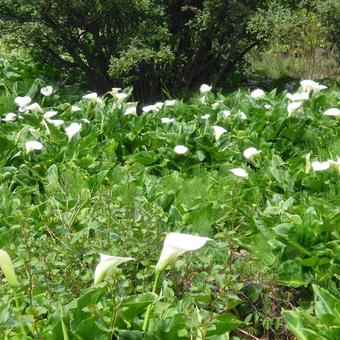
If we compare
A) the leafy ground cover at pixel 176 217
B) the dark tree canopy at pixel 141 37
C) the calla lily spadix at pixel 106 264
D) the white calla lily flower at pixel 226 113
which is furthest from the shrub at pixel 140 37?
the calla lily spadix at pixel 106 264

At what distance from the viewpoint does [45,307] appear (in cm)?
258

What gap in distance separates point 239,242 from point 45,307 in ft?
3.91

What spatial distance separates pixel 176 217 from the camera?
A: 3.60 m

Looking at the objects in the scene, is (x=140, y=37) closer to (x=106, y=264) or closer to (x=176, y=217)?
(x=176, y=217)

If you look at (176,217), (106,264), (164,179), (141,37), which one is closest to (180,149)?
(164,179)

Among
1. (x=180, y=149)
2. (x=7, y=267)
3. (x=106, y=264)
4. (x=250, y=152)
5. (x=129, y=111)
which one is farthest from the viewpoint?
(x=129, y=111)

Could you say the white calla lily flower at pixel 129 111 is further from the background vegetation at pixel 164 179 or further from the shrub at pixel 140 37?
the shrub at pixel 140 37

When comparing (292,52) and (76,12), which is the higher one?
(76,12)

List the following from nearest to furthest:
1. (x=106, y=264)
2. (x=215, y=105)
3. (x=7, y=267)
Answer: (x=7, y=267), (x=106, y=264), (x=215, y=105)

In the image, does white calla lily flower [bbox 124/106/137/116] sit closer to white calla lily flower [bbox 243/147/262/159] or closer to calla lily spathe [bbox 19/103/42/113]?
calla lily spathe [bbox 19/103/42/113]

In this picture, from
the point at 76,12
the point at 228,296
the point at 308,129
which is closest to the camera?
the point at 228,296

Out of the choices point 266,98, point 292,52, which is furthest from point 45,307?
point 292,52

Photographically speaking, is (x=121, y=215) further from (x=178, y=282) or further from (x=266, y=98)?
(x=266, y=98)

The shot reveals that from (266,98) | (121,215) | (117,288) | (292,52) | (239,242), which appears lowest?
(292,52)
